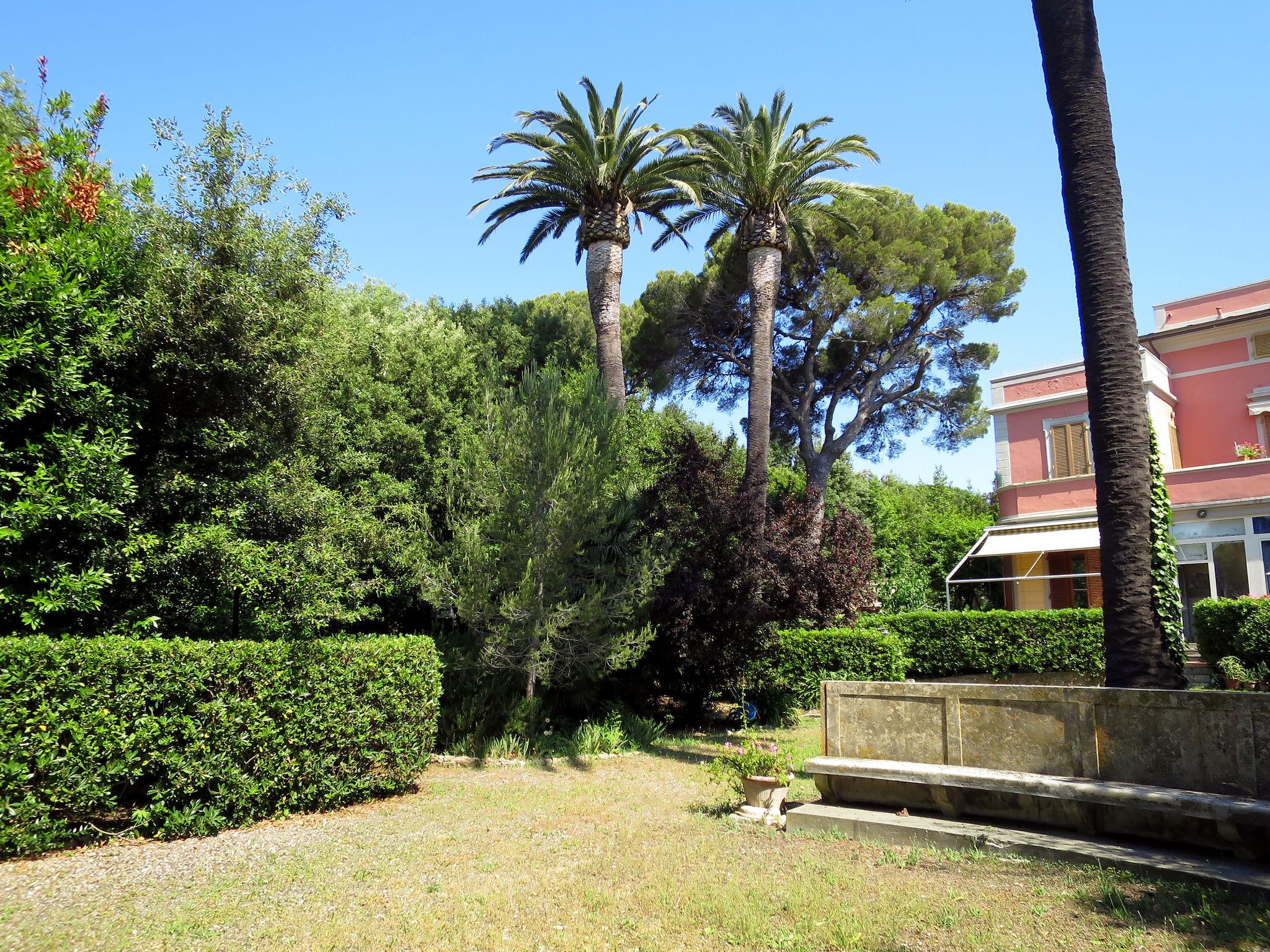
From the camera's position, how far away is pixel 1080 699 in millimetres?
6012

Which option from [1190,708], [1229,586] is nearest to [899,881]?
[1190,708]

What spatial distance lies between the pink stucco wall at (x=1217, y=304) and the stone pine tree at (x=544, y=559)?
21.3 meters

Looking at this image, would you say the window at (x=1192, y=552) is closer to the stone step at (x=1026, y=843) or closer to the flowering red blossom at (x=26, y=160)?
the stone step at (x=1026, y=843)

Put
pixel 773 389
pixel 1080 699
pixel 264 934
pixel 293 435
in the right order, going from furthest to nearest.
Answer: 1. pixel 773 389
2. pixel 293 435
3. pixel 1080 699
4. pixel 264 934

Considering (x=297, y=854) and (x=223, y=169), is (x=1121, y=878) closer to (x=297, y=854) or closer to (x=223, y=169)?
(x=297, y=854)

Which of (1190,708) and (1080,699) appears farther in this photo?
(1080,699)

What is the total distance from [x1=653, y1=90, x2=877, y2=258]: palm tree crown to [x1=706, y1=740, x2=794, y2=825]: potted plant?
12.8 m

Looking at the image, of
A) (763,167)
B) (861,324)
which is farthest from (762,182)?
(861,324)

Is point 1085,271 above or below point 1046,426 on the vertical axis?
below

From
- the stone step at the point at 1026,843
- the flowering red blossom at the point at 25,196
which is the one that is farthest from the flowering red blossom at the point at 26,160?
the stone step at the point at 1026,843

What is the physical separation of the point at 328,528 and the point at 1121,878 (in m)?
10.4

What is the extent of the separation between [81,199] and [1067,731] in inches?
421

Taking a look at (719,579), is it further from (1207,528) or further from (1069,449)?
(1069,449)

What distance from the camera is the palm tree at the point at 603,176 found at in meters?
17.0
